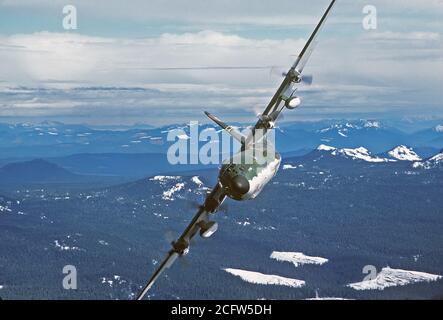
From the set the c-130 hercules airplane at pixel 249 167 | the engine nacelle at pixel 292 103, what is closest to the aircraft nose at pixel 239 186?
the c-130 hercules airplane at pixel 249 167

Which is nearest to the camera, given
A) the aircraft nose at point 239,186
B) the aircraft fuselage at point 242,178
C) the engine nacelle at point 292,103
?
the aircraft nose at point 239,186

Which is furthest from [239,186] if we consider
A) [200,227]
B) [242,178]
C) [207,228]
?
[200,227]

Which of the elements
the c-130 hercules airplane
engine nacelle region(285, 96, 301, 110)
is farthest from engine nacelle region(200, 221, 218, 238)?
engine nacelle region(285, 96, 301, 110)

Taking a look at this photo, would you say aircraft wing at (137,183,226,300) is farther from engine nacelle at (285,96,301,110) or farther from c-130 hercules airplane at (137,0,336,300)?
engine nacelle at (285,96,301,110)

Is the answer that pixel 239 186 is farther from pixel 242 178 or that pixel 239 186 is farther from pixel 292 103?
pixel 292 103

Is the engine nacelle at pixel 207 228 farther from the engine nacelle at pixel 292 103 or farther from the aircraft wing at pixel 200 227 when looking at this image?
the engine nacelle at pixel 292 103

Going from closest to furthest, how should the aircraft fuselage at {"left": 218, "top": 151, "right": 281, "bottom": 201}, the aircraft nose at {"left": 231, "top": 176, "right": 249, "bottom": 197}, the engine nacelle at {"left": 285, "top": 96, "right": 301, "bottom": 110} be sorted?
1. the aircraft nose at {"left": 231, "top": 176, "right": 249, "bottom": 197}
2. the aircraft fuselage at {"left": 218, "top": 151, "right": 281, "bottom": 201}
3. the engine nacelle at {"left": 285, "top": 96, "right": 301, "bottom": 110}
